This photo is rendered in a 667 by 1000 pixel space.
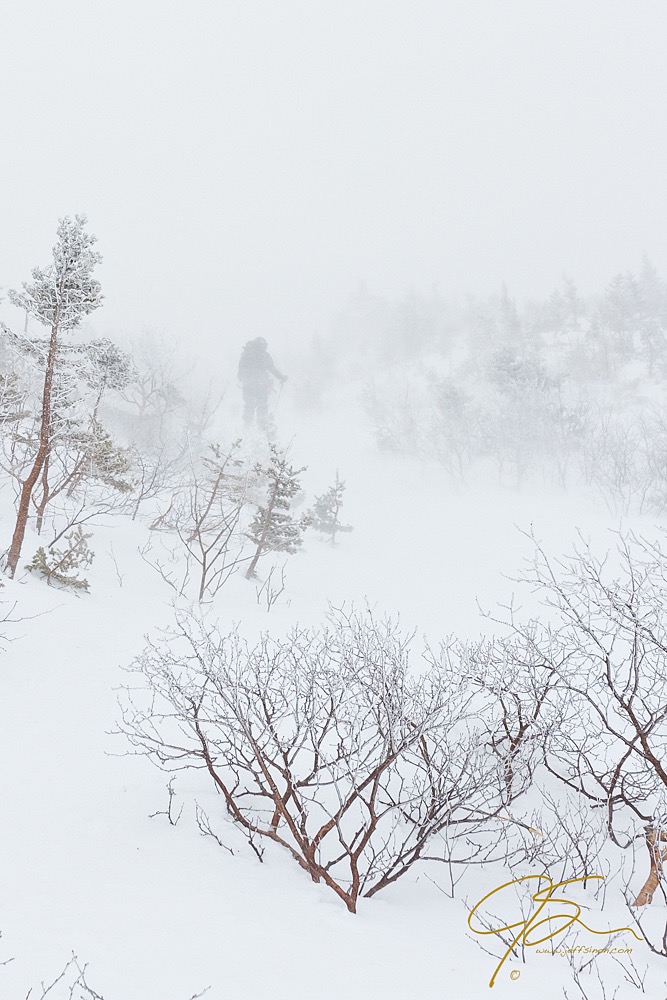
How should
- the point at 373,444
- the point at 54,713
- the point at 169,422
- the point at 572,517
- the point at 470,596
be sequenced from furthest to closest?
the point at 373,444
the point at 169,422
the point at 572,517
the point at 470,596
the point at 54,713

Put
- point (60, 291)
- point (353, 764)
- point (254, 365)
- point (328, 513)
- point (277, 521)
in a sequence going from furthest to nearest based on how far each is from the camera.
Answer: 1. point (254, 365)
2. point (328, 513)
3. point (277, 521)
4. point (60, 291)
5. point (353, 764)

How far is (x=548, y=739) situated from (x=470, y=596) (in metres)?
22.0

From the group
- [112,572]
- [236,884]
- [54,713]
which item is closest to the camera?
[236,884]

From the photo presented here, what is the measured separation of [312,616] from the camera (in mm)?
21547

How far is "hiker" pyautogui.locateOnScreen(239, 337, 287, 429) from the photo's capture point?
5900 centimetres

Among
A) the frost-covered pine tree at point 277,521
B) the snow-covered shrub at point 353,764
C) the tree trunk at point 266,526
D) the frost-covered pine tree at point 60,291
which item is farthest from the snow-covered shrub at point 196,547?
the snow-covered shrub at point 353,764

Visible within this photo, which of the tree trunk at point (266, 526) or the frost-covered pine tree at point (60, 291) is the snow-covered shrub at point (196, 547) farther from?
the frost-covered pine tree at point (60, 291)

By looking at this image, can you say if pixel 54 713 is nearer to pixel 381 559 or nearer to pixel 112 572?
pixel 112 572

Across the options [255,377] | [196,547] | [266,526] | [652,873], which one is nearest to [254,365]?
[255,377]

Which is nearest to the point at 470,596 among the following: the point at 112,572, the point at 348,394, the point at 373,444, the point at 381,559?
the point at 381,559

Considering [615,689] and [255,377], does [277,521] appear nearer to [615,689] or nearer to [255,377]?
[615,689]

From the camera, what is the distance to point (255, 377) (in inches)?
2340

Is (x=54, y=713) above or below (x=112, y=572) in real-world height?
below

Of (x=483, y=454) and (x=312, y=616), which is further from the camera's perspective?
(x=483, y=454)
